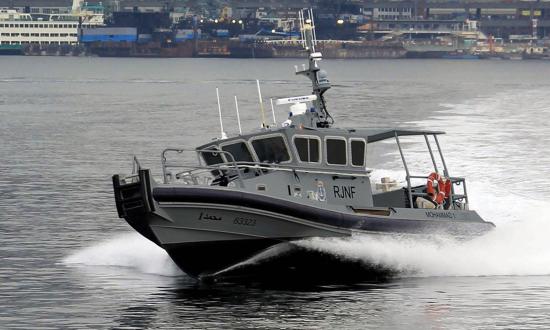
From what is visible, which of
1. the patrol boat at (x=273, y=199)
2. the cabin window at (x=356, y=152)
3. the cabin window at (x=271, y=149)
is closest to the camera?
the patrol boat at (x=273, y=199)

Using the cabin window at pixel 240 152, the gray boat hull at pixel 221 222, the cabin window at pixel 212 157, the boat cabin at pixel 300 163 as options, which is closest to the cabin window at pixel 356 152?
the boat cabin at pixel 300 163

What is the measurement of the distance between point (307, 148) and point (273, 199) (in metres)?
1.77

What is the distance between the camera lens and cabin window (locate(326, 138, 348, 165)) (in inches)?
1248

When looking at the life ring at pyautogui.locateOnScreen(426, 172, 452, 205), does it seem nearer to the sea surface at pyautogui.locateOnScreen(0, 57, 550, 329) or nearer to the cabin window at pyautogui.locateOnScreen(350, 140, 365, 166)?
the sea surface at pyautogui.locateOnScreen(0, 57, 550, 329)

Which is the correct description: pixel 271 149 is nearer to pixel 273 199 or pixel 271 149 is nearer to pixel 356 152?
pixel 273 199

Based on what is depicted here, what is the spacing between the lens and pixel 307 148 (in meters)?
31.4

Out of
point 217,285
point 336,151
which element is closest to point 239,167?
point 336,151

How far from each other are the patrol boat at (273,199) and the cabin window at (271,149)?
0.9 inches

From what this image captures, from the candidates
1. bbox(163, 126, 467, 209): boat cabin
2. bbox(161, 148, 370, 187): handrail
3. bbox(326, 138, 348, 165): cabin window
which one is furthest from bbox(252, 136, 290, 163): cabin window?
bbox(326, 138, 348, 165): cabin window

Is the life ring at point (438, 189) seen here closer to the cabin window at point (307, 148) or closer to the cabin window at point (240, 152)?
the cabin window at point (307, 148)

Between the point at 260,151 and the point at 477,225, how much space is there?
5.83 m

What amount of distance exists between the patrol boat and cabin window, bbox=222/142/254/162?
0.07ft

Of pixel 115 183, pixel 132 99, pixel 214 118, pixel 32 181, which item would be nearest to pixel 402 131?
pixel 115 183

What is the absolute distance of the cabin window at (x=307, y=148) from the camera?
31.4m
